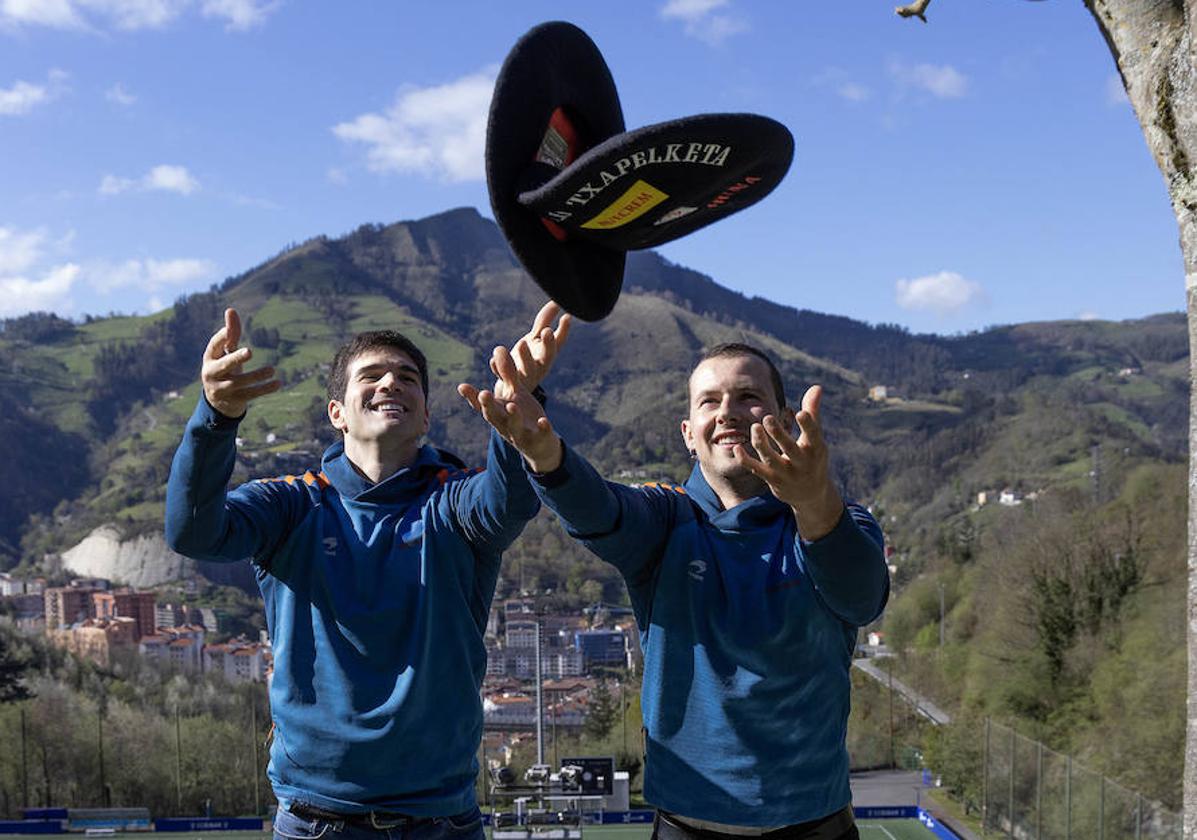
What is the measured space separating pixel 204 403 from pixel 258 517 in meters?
0.39

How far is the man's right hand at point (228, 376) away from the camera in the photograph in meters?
2.84

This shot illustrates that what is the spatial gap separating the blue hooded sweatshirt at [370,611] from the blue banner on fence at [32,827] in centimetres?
3509

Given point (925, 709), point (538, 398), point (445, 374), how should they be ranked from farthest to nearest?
point (445, 374) → point (925, 709) → point (538, 398)

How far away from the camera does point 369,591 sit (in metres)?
3.12

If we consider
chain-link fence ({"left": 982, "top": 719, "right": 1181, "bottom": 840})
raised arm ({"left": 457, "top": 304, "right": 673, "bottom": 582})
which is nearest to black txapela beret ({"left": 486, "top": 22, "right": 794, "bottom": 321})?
raised arm ({"left": 457, "top": 304, "right": 673, "bottom": 582})

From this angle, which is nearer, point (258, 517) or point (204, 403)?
point (204, 403)

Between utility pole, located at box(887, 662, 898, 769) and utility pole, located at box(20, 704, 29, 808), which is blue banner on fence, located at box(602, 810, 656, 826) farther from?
utility pole, located at box(20, 704, 29, 808)

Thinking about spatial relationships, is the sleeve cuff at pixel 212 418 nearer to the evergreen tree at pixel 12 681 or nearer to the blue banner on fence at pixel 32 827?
the blue banner on fence at pixel 32 827

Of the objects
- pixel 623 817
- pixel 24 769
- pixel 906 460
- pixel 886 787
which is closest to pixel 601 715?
pixel 886 787

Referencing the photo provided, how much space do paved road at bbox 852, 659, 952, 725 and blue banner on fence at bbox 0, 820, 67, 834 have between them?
2802 cm

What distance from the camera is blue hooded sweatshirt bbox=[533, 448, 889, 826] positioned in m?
2.83

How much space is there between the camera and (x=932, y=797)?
3553 centimetres

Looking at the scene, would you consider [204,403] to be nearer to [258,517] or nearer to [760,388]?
[258,517]

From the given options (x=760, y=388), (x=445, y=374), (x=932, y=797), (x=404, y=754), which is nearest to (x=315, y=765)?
(x=404, y=754)
